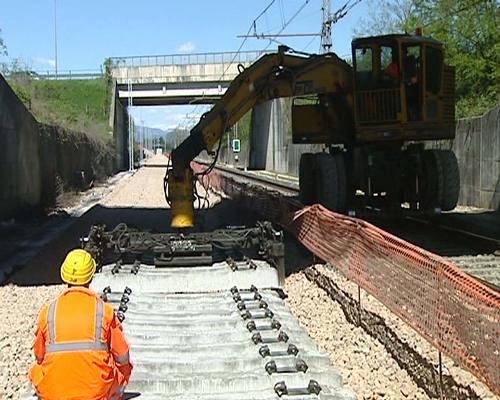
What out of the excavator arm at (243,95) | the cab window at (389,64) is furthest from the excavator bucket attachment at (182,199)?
the cab window at (389,64)

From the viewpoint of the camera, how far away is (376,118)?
52.8 feet

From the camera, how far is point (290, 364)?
6.78 metres

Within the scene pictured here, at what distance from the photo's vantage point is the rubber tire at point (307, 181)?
17.8m

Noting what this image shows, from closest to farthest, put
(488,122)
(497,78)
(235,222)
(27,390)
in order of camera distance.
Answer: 1. (27,390)
2. (235,222)
3. (488,122)
4. (497,78)

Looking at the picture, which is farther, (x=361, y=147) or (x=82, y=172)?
(x=82, y=172)

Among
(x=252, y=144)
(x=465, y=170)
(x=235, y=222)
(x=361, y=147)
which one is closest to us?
(x=361, y=147)

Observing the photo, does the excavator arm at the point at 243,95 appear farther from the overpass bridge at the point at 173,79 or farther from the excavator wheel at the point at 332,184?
the overpass bridge at the point at 173,79

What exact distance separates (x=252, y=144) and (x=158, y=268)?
66270 millimetres

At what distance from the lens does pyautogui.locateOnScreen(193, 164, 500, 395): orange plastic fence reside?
580 centimetres

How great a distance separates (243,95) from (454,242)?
4.71m

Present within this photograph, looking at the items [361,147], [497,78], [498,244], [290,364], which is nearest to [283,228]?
[361,147]

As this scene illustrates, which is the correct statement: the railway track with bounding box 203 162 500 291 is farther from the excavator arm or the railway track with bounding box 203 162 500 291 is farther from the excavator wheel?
the excavator arm

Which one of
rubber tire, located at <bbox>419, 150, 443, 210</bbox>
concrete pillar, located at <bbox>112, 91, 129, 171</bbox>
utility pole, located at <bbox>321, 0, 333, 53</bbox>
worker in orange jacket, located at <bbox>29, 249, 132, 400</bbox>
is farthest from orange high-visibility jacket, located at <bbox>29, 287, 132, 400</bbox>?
concrete pillar, located at <bbox>112, 91, 129, 171</bbox>

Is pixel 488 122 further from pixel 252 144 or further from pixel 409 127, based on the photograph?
pixel 252 144
